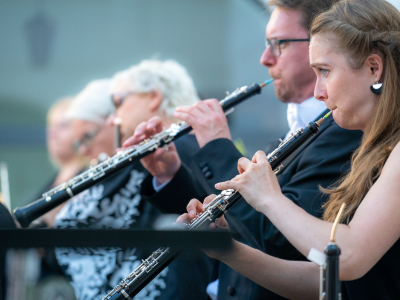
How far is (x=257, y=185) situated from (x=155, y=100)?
2162 mm

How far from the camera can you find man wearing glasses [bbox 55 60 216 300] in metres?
2.59

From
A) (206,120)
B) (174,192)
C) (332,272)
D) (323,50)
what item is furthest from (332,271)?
(174,192)

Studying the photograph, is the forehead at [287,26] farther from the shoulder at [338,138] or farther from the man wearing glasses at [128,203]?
the man wearing glasses at [128,203]

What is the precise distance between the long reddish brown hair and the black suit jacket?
0.29 meters

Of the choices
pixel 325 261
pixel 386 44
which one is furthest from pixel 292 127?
pixel 325 261

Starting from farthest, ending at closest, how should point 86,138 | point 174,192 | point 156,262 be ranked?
point 86,138 < point 174,192 < point 156,262

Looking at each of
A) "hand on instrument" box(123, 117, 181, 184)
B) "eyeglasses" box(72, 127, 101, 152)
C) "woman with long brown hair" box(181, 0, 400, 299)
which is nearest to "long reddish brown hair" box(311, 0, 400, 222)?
"woman with long brown hair" box(181, 0, 400, 299)

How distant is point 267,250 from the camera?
78.7 inches

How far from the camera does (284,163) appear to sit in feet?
7.33

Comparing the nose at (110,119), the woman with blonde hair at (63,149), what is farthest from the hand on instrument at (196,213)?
the woman with blonde hair at (63,149)

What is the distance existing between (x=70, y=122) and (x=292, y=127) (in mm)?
2634

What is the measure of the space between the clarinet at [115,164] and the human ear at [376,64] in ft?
3.77

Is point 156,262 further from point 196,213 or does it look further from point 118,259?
point 118,259

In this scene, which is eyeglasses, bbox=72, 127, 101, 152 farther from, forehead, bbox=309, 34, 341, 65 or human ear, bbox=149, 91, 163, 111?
forehead, bbox=309, 34, 341, 65
